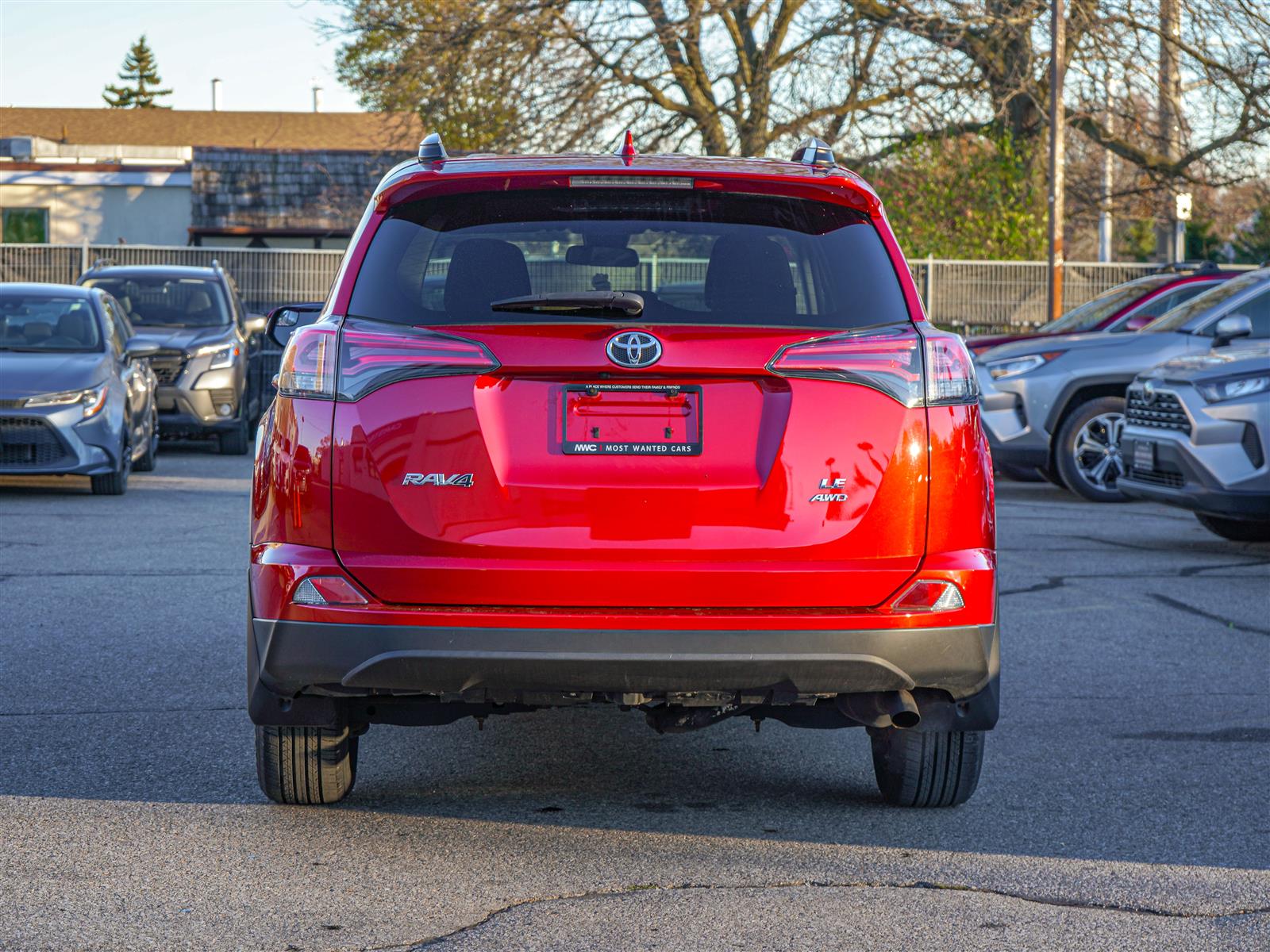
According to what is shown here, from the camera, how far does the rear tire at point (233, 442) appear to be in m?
18.1

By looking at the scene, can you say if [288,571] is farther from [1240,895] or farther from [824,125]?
[824,125]

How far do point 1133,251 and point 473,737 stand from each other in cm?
4923

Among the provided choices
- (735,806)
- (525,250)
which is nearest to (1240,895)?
(735,806)

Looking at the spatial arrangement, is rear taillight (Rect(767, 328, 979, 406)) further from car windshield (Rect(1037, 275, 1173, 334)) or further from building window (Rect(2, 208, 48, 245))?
building window (Rect(2, 208, 48, 245))

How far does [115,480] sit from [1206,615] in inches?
321

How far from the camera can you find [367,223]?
4.64m

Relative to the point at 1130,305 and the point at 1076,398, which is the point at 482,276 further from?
the point at 1130,305

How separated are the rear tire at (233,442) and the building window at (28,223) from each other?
26039 mm

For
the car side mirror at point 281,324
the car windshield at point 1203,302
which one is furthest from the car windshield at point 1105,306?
the car side mirror at point 281,324

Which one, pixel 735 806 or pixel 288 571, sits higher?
pixel 288 571

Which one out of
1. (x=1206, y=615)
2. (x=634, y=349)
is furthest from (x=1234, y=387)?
(x=634, y=349)

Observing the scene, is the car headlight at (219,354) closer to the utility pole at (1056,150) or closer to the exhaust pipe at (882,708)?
the utility pole at (1056,150)

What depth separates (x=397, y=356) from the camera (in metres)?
4.36

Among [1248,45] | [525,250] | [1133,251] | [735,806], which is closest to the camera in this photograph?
[525,250]
